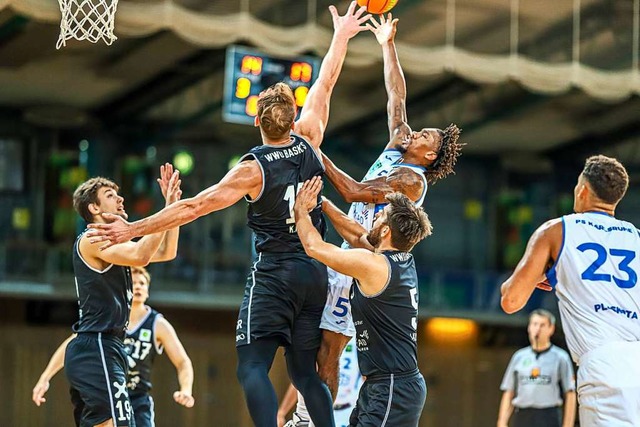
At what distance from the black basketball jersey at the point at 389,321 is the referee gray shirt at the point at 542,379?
6.41 metres

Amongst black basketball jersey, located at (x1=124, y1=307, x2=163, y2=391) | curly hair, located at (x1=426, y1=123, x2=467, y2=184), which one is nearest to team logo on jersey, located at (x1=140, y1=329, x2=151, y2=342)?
black basketball jersey, located at (x1=124, y1=307, x2=163, y2=391)

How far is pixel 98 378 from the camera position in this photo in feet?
22.7

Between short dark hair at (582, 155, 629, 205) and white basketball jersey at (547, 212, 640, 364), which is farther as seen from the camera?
short dark hair at (582, 155, 629, 205)

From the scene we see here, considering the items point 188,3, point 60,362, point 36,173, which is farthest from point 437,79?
point 60,362

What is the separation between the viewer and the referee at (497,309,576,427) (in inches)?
475

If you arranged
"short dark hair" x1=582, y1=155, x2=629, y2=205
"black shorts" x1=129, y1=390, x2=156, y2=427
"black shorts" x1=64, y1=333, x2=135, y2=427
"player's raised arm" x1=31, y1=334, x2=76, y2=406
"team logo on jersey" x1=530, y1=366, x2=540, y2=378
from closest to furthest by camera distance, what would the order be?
"short dark hair" x1=582, y1=155, x2=629, y2=205 → "black shorts" x1=64, y1=333, x2=135, y2=427 → "player's raised arm" x1=31, y1=334, x2=76, y2=406 → "black shorts" x1=129, y1=390, x2=156, y2=427 → "team logo on jersey" x1=530, y1=366, x2=540, y2=378

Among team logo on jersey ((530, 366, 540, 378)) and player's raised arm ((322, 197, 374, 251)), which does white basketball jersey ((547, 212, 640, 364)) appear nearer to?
player's raised arm ((322, 197, 374, 251))

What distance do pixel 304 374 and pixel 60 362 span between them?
124 inches

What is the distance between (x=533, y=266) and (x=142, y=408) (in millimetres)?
4363

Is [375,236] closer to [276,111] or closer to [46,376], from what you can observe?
[276,111]

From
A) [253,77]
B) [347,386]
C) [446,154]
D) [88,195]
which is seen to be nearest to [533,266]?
[446,154]

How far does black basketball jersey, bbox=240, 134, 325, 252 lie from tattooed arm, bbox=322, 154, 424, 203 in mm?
371

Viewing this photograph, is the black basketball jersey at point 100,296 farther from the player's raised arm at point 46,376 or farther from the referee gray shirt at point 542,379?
the referee gray shirt at point 542,379

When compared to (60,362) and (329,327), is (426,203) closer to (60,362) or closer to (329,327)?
(60,362)
